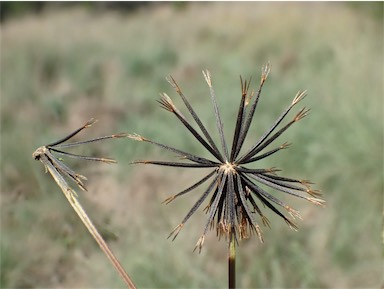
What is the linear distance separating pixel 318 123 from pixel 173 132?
3.24ft

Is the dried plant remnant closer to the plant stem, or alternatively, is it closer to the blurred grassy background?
the plant stem

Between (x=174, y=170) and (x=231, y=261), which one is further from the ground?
(x=174, y=170)

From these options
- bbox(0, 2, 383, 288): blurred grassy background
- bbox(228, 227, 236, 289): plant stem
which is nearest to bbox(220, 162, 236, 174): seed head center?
bbox(228, 227, 236, 289): plant stem

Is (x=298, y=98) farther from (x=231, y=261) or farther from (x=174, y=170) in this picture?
(x=174, y=170)

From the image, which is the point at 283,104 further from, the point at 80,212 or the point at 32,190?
the point at 80,212

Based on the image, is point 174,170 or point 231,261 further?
point 174,170

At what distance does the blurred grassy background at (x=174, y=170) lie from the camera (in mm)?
2736

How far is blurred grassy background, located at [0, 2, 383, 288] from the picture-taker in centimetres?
274

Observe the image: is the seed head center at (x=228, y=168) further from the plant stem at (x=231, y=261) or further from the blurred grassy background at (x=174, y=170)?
the blurred grassy background at (x=174, y=170)

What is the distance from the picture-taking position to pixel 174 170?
3730mm

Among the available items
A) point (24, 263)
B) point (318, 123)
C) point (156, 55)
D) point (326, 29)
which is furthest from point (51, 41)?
point (24, 263)

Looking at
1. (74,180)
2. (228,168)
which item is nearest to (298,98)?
(228,168)

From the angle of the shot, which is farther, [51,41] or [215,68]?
[51,41]

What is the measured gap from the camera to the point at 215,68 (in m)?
8.01
